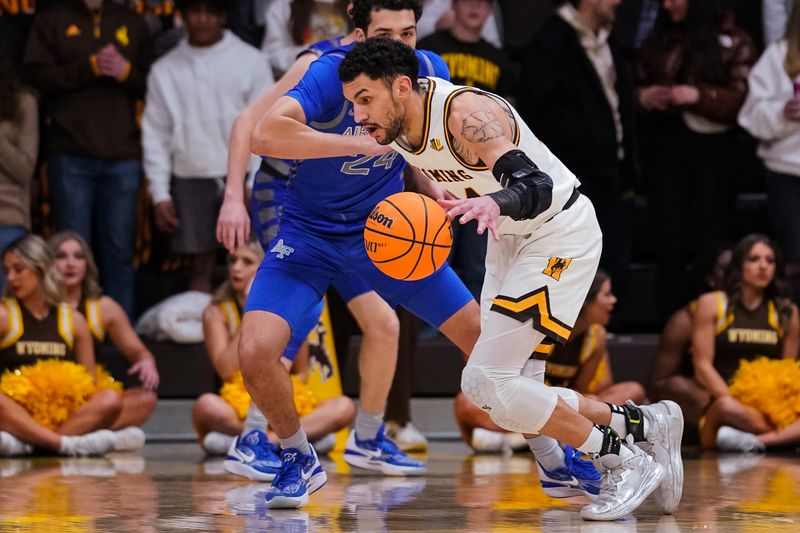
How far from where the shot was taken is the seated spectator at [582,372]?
828 cm

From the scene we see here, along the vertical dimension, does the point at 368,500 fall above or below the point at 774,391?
below

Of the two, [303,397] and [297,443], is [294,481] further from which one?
[303,397]

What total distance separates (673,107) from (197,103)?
10.5ft

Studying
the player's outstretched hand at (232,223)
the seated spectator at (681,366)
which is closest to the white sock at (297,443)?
the player's outstretched hand at (232,223)

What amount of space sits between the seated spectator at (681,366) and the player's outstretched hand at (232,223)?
3692mm

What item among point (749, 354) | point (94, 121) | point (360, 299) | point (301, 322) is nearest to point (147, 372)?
point (94, 121)

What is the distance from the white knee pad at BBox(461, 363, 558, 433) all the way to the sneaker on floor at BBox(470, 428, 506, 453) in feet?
10.1

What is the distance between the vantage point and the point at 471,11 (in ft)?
30.1

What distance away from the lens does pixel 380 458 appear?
694cm

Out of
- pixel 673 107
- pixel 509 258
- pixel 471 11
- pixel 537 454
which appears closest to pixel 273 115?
pixel 509 258

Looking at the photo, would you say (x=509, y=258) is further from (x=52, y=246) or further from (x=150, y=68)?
(x=150, y=68)

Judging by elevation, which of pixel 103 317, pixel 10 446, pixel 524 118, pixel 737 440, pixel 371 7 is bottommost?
pixel 737 440

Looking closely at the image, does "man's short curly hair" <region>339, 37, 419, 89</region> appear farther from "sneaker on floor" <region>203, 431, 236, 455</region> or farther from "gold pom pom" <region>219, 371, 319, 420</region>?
"sneaker on floor" <region>203, 431, 236, 455</region>

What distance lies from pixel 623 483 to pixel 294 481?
4.35ft
